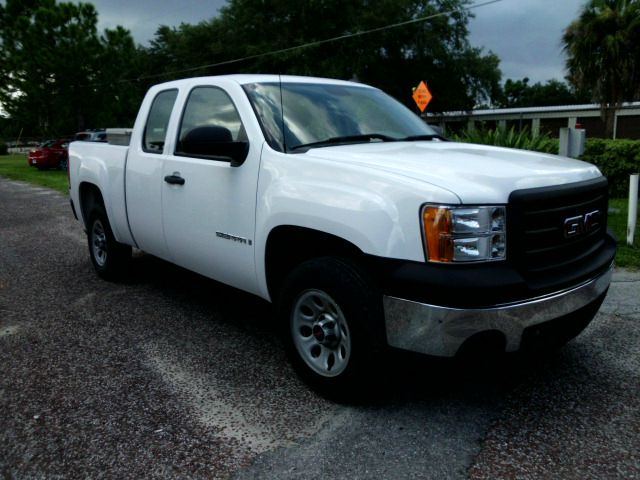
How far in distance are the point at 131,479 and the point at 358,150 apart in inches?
82.1

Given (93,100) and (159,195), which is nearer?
(159,195)

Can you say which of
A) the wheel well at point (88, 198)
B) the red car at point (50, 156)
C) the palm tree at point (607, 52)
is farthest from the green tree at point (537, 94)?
the wheel well at point (88, 198)

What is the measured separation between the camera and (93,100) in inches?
1189

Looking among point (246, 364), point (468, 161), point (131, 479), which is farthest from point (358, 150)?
point (131, 479)

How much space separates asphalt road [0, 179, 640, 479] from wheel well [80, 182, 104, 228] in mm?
1347

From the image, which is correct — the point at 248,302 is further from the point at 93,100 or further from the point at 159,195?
the point at 93,100

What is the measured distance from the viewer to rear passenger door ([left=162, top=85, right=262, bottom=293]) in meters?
3.65

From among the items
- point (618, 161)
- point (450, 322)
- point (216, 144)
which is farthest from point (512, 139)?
point (450, 322)

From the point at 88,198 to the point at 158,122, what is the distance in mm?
1768

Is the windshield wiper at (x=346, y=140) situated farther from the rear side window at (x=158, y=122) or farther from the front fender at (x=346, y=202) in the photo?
the rear side window at (x=158, y=122)

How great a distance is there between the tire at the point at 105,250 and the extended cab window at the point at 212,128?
66.5 inches

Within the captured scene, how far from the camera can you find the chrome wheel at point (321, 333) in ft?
10.4

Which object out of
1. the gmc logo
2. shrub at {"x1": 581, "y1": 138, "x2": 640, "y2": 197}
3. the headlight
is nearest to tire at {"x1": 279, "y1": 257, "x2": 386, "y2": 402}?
the headlight

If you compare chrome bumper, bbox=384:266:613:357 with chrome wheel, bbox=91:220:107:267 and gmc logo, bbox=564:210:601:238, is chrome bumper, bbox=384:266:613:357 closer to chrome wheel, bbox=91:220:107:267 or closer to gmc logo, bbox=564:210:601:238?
gmc logo, bbox=564:210:601:238
